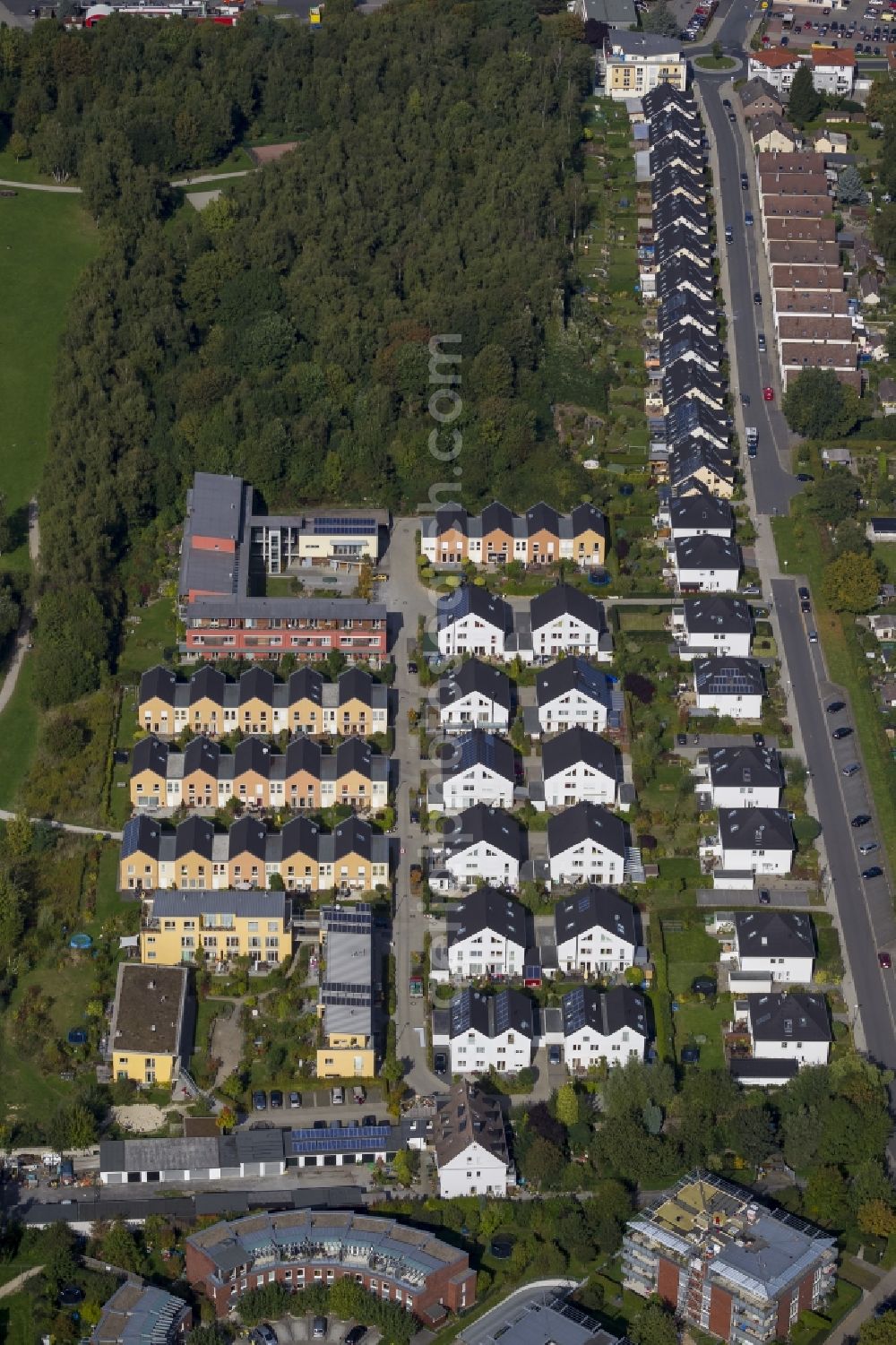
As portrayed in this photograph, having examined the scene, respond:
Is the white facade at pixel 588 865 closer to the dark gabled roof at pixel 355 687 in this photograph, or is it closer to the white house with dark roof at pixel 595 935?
the white house with dark roof at pixel 595 935

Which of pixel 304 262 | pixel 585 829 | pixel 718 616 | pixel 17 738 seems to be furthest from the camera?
pixel 304 262

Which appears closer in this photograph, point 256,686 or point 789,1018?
point 789,1018

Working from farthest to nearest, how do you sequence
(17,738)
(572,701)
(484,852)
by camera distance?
(17,738) < (572,701) < (484,852)

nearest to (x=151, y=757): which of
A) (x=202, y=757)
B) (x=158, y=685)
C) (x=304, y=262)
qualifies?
(x=202, y=757)

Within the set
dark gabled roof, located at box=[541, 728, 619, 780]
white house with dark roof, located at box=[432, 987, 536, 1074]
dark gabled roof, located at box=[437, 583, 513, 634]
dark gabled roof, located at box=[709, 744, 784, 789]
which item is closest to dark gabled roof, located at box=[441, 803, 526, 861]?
dark gabled roof, located at box=[541, 728, 619, 780]

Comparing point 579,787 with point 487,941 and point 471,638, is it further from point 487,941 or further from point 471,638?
point 471,638

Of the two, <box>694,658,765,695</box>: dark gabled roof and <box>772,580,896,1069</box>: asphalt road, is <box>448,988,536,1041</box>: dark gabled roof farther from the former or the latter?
<box>694,658,765,695</box>: dark gabled roof

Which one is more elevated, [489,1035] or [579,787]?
[579,787]

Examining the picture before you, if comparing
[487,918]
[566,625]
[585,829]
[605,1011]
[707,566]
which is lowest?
[605,1011]
